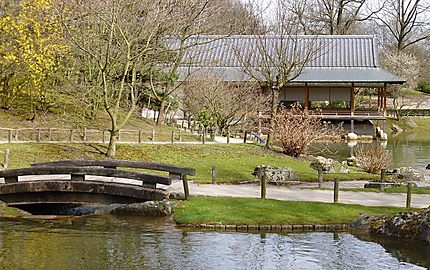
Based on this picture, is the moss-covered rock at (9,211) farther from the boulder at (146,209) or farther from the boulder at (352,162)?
the boulder at (352,162)

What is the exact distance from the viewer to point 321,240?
13977mm

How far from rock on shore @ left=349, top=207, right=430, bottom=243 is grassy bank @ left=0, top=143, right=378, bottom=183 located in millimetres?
7863

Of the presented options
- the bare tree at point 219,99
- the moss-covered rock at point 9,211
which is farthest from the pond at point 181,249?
the bare tree at point 219,99

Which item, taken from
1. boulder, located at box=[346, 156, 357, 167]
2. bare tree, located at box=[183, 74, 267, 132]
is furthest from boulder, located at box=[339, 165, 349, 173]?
bare tree, located at box=[183, 74, 267, 132]

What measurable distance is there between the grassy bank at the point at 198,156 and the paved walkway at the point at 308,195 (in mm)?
2252

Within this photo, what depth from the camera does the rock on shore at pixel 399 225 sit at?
45.5 feet

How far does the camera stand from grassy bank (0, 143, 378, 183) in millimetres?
24328

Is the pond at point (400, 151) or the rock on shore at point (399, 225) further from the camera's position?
the pond at point (400, 151)

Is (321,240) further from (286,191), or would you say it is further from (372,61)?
(372,61)

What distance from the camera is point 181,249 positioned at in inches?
507

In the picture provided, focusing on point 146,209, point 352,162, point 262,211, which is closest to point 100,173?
point 146,209

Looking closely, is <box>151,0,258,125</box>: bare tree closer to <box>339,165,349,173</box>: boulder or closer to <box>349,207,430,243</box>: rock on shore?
<box>339,165,349,173</box>: boulder

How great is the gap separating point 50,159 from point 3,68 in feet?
23.4

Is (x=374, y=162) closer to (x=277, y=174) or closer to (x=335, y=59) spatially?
(x=277, y=174)
